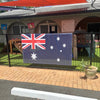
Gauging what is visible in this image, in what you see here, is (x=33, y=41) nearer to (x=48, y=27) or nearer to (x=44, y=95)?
(x=44, y=95)

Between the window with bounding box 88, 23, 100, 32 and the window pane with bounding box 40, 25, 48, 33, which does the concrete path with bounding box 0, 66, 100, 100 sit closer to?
the window pane with bounding box 40, 25, 48, 33

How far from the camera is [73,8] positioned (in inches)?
390

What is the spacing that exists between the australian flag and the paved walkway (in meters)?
0.50

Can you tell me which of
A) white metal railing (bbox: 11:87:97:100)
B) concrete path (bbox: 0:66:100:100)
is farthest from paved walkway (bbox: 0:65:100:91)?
white metal railing (bbox: 11:87:97:100)

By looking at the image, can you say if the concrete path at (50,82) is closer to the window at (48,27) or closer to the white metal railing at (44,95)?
the white metal railing at (44,95)

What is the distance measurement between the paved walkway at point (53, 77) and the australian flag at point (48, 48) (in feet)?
1.64

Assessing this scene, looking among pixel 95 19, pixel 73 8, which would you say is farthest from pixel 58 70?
pixel 95 19

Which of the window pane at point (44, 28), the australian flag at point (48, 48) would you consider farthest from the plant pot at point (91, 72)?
the window pane at point (44, 28)

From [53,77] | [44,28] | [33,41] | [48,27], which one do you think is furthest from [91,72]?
[44,28]

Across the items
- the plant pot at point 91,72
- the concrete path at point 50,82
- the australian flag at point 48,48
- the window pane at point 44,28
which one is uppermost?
the window pane at point 44,28

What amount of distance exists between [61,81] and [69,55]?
125 cm

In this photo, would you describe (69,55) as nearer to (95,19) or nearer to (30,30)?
(30,30)

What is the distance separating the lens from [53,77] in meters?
4.92

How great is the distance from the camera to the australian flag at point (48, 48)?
17.0ft
